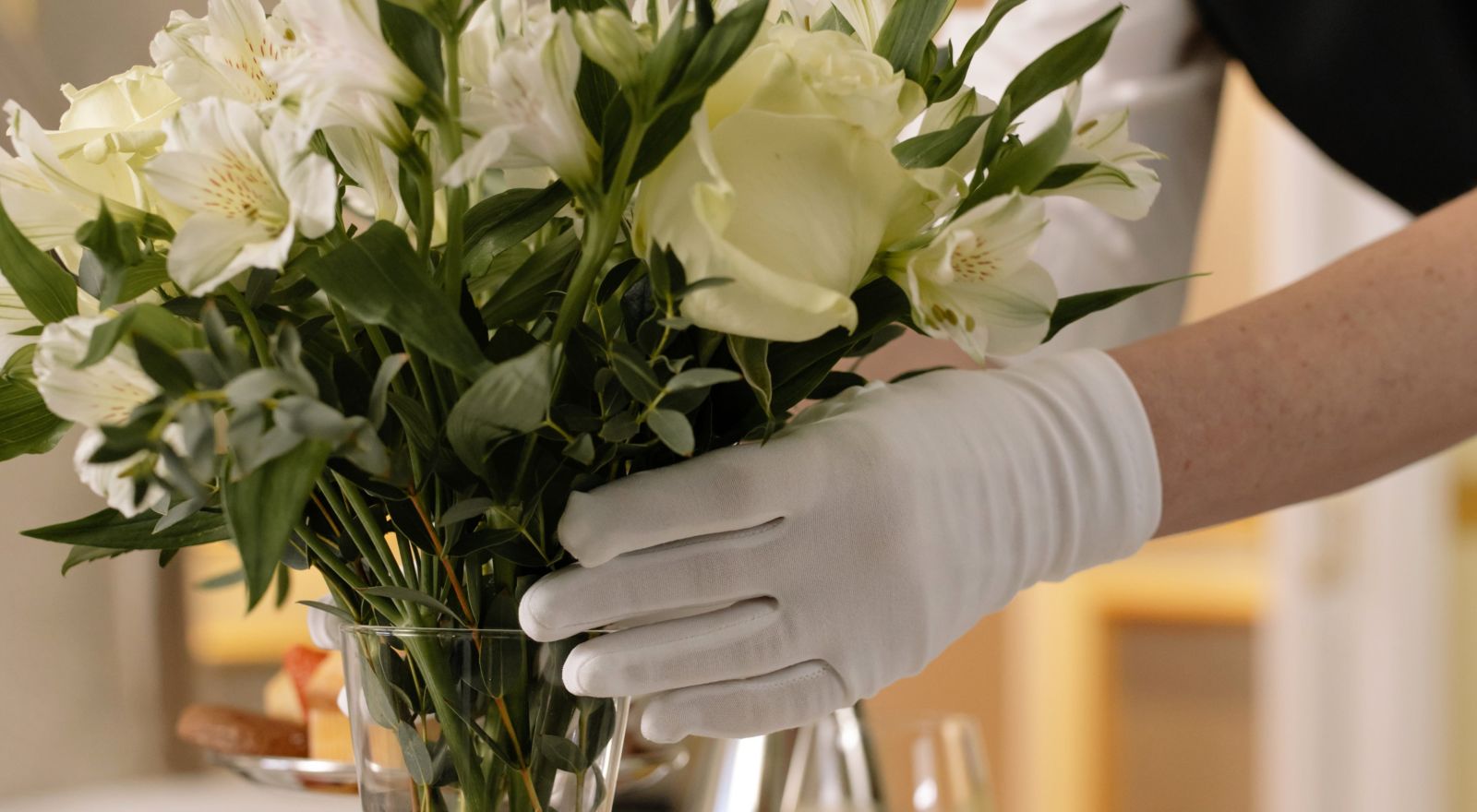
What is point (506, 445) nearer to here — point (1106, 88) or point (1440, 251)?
point (1440, 251)

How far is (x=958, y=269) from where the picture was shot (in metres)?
0.38

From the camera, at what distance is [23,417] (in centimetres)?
41

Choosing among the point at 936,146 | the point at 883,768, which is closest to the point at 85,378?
the point at 936,146

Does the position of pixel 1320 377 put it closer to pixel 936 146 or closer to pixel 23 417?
pixel 936 146

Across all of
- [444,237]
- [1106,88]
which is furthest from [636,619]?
[1106,88]

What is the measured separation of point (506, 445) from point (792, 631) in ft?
0.50

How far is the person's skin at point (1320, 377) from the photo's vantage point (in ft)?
1.96

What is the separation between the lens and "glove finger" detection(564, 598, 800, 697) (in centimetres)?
44

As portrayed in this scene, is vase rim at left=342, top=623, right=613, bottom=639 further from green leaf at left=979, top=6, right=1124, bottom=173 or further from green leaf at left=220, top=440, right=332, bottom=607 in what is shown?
green leaf at left=979, top=6, right=1124, bottom=173

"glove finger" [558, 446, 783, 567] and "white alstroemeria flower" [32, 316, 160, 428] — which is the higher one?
"white alstroemeria flower" [32, 316, 160, 428]

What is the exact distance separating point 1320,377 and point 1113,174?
0.96 feet

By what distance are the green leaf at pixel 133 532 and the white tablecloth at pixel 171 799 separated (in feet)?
1.49

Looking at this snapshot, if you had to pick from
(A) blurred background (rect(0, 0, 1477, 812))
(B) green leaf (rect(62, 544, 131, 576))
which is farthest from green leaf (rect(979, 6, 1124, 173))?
(A) blurred background (rect(0, 0, 1477, 812))

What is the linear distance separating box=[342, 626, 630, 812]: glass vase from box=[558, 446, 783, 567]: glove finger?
0.04m
